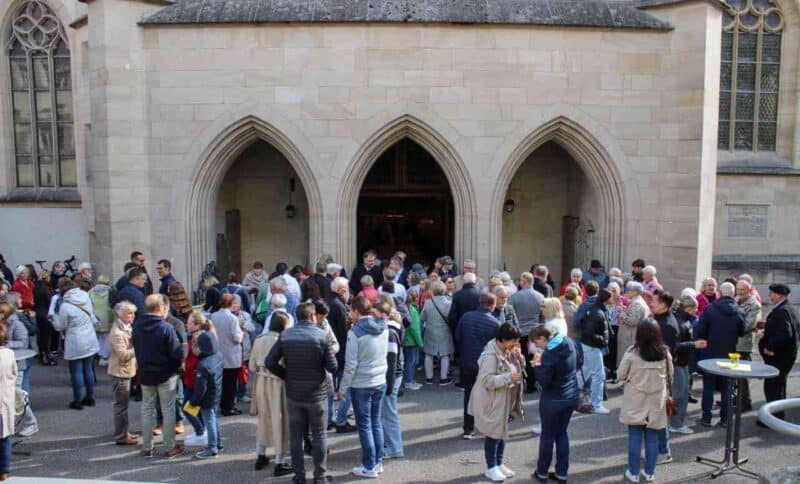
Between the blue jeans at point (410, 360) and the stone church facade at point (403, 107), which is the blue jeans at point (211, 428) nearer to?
the blue jeans at point (410, 360)

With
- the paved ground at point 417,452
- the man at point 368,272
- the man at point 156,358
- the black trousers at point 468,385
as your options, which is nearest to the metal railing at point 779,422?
the paved ground at point 417,452

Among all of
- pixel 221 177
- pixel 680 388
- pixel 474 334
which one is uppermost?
pixel 221 177

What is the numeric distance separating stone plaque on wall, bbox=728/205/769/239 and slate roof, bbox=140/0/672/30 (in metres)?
3.96

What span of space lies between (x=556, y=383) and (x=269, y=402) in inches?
95.7

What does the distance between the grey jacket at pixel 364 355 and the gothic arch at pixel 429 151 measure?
5.40 metres

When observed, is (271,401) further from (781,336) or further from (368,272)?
(781,336)

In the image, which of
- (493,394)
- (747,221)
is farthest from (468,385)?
(747,221)

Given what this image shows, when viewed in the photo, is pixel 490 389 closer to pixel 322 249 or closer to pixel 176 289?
pixel 176 289

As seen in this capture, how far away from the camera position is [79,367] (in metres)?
7.79

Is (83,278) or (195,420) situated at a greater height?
(83,278)

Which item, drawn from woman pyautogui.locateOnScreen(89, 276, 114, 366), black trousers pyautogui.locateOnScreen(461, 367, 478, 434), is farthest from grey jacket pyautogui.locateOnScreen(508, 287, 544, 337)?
woman pyautogui.locateOnScreen(89, 276, 114, 366)

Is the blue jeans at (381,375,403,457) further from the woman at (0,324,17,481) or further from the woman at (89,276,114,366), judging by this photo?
the woman at (89,276,114,366)

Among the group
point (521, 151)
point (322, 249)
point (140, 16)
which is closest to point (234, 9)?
point (140, 16)

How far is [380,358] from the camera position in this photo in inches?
239
